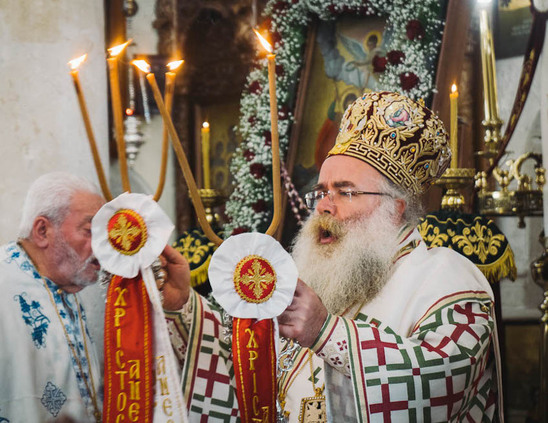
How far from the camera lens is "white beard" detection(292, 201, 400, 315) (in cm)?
270

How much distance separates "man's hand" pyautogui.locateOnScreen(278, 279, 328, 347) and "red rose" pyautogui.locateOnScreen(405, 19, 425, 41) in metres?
2.90

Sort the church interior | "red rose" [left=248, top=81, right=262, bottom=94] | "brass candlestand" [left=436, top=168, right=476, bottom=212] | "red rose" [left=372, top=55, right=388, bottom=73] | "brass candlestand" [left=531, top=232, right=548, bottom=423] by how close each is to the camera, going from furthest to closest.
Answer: "red rose" [left=248, top=81, right=262, bottom=94], "red rose" [left=372, top=55, right=388, bottom=73], the church interior, "brass candlestand" [left=531, top=232, right=548, bottom=423], "brass candlestand" [left=436, top=168, right=476, bottom=212]

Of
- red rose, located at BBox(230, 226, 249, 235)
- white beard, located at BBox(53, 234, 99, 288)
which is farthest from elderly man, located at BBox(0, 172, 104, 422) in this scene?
red rose, located at BBox(230, 226, 249, 235)

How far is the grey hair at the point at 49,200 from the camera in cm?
314

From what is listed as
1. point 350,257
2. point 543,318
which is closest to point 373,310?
point 350,257

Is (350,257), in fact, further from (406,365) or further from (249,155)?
(249,155)

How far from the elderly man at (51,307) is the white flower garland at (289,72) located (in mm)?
1982

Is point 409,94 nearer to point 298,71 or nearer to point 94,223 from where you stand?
point 298,71

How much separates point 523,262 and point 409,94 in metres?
1.86

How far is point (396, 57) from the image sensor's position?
188 inches

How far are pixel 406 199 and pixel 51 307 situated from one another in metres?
1.50

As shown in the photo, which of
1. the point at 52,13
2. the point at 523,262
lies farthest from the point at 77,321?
the point at 523,262

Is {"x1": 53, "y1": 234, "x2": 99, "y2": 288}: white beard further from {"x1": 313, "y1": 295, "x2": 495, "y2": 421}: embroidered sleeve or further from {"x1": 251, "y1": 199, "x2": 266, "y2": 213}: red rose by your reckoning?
{"x1": 251, "y1": 199, "x2": 266, "y2": 213}: red rose

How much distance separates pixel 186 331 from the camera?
300 cm
